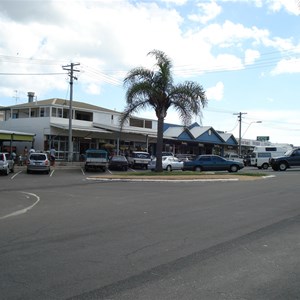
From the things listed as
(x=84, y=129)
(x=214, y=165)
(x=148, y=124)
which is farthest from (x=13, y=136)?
(x=148, y=124)

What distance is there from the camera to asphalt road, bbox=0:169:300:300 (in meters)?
5.36

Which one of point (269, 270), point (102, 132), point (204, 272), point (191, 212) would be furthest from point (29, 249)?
point (102, 132)

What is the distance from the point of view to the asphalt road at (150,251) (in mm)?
5363

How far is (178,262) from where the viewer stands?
6625 mm

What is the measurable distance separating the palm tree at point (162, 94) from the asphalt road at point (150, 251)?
53.5ft

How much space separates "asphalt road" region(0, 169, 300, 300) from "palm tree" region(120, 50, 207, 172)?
53.5ft

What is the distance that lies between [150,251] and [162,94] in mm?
22698

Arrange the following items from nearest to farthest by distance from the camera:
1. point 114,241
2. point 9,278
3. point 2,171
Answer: point 9,278, point 114,241, point 2,171

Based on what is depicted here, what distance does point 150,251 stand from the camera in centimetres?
734

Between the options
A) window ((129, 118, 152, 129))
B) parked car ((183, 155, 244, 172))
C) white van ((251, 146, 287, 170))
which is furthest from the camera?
window ((129, 118, 152, 129))

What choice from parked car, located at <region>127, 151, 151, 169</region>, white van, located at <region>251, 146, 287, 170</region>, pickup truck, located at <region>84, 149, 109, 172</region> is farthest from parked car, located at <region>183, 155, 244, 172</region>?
white van, located at <region>251, 146, 287, 170</region>

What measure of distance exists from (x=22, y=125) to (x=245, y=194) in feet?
114

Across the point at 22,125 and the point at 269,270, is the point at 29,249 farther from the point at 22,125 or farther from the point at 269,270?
the point at 22,125

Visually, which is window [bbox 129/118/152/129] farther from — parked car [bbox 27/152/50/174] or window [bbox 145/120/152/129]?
parked car [bbox 27/152/50/174]
